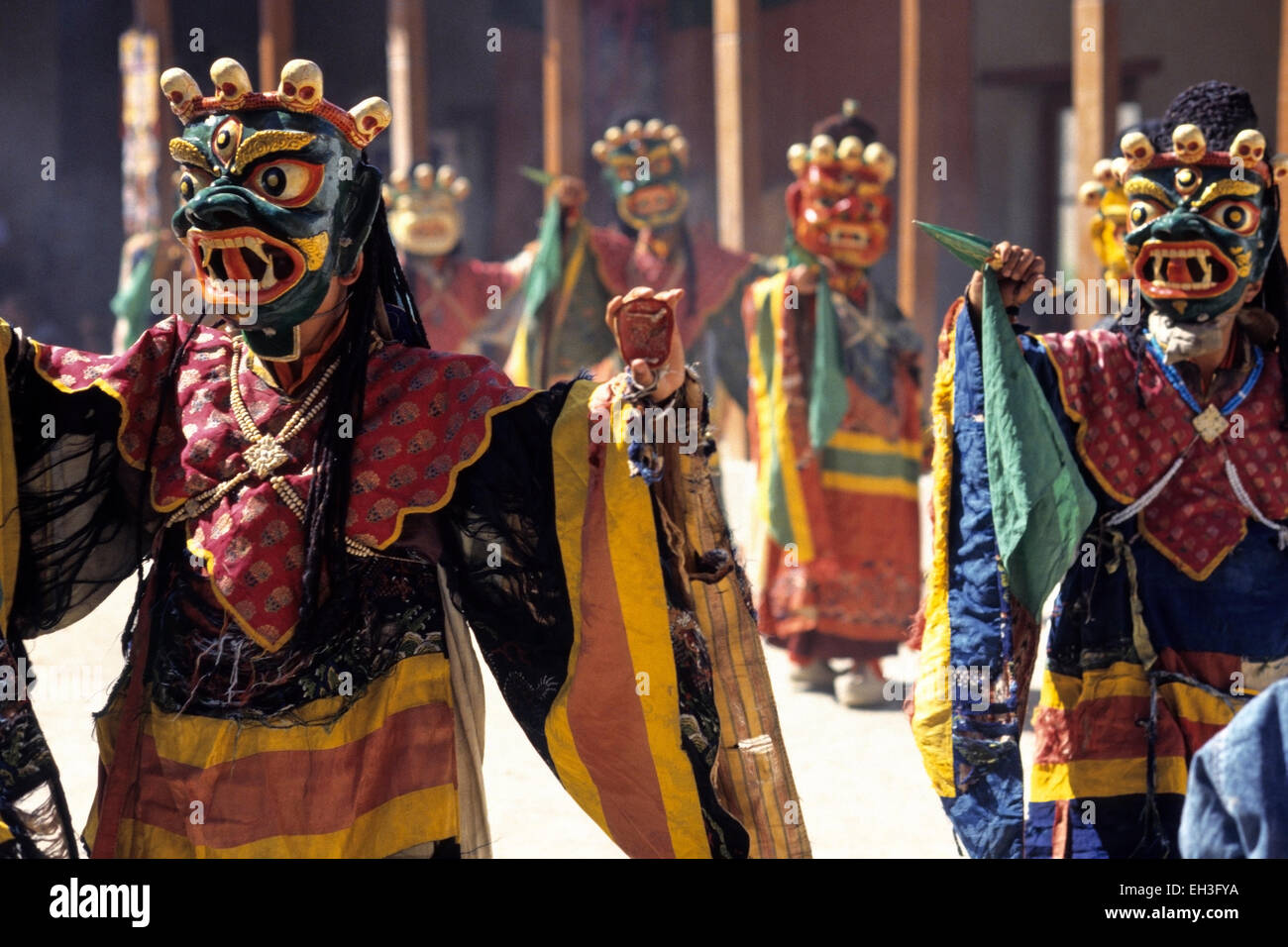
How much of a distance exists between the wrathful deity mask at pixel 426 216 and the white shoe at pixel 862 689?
4105 mm

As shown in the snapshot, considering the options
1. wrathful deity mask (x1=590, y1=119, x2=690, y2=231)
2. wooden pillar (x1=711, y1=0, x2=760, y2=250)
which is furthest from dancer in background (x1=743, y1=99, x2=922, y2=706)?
wooden pillar (x1=711, y1=0, x2=760, y2=250)

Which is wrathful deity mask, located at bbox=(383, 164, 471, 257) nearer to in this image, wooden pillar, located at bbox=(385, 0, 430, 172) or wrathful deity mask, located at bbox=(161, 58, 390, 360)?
wooden pillar, located at bbox=(385, 0, 430, 172)

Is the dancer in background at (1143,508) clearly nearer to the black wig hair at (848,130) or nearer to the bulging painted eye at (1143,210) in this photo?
the bulging painted eye at (1143,210)

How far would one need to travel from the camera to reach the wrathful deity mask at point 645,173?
859 centimetres

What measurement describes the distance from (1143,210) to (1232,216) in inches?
7.0

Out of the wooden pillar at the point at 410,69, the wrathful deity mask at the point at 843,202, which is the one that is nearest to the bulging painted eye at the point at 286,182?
the wrathful deity mask at the point at 843,202

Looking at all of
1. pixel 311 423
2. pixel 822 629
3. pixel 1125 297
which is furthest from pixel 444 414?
pixel 822 629

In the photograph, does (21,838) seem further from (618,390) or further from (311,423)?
(618,390)

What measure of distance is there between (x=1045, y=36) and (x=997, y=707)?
927 cm

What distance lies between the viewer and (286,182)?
311 centimetres

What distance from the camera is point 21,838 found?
3.09m

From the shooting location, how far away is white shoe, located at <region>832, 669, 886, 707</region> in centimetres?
670

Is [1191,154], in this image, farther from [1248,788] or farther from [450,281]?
[450,281]

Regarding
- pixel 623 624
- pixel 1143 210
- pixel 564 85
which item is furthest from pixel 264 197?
pixel 564 85
